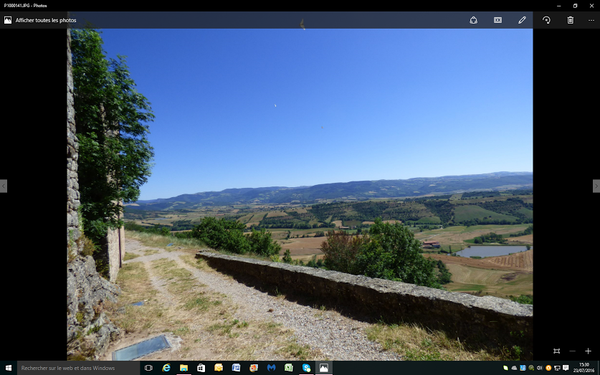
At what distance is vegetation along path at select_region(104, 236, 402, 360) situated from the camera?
3.39m

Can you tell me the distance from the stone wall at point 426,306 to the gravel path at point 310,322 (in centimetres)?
51

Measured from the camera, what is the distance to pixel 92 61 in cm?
668

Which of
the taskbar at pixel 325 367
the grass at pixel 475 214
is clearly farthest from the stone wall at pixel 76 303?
the grass at pixel 475 214

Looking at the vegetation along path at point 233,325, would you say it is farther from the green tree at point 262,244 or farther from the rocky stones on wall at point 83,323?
the green tree at point 262,244

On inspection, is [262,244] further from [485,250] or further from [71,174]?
[485,250]

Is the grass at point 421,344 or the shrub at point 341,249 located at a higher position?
the grass at point 421,344

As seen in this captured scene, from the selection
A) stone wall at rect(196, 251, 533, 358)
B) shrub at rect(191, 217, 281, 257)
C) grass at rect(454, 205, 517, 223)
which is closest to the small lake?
grass at rect(454, 205, 517, 223)

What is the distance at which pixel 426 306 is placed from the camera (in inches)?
150

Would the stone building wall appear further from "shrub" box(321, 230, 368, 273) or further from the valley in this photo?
the valley

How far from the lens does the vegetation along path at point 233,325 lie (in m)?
3.39

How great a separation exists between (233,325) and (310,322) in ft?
5.52

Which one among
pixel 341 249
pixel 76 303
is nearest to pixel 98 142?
pixel 76 303
